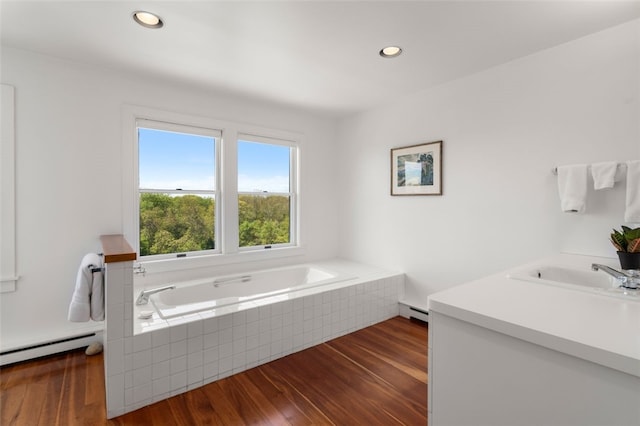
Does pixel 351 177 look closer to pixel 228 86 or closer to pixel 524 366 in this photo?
pixel 228 86

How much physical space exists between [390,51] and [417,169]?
49.8 inches

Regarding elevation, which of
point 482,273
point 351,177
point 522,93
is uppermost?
point 522,93

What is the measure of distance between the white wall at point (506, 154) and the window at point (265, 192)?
1008 mm

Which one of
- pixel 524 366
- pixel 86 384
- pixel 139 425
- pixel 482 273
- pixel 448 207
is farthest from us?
pixel 448 207

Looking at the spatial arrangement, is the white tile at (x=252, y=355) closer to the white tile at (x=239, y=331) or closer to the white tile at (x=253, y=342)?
the white tile at (x=253, y=342)

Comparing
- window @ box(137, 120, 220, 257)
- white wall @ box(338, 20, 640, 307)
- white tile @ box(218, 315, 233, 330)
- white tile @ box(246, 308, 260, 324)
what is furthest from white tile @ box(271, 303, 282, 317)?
white wall @ box(338, 20, 640, 307)

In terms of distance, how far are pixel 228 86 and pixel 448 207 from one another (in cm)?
243

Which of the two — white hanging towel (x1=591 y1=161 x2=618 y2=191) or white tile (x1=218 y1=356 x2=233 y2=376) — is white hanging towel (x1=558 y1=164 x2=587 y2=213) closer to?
white hanging towel (x1=591 y1=161 x2=618 y2=191)

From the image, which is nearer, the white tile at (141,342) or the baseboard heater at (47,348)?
the white tile at (141,342)

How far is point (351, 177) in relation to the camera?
392 cm

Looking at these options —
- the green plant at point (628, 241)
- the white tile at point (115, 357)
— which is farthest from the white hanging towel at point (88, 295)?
the green plant at point (628, 241)

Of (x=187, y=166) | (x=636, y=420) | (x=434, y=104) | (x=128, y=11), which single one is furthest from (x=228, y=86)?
(x=636, y=420)

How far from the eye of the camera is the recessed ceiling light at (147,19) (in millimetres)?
1816

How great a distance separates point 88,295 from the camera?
6.54ft
